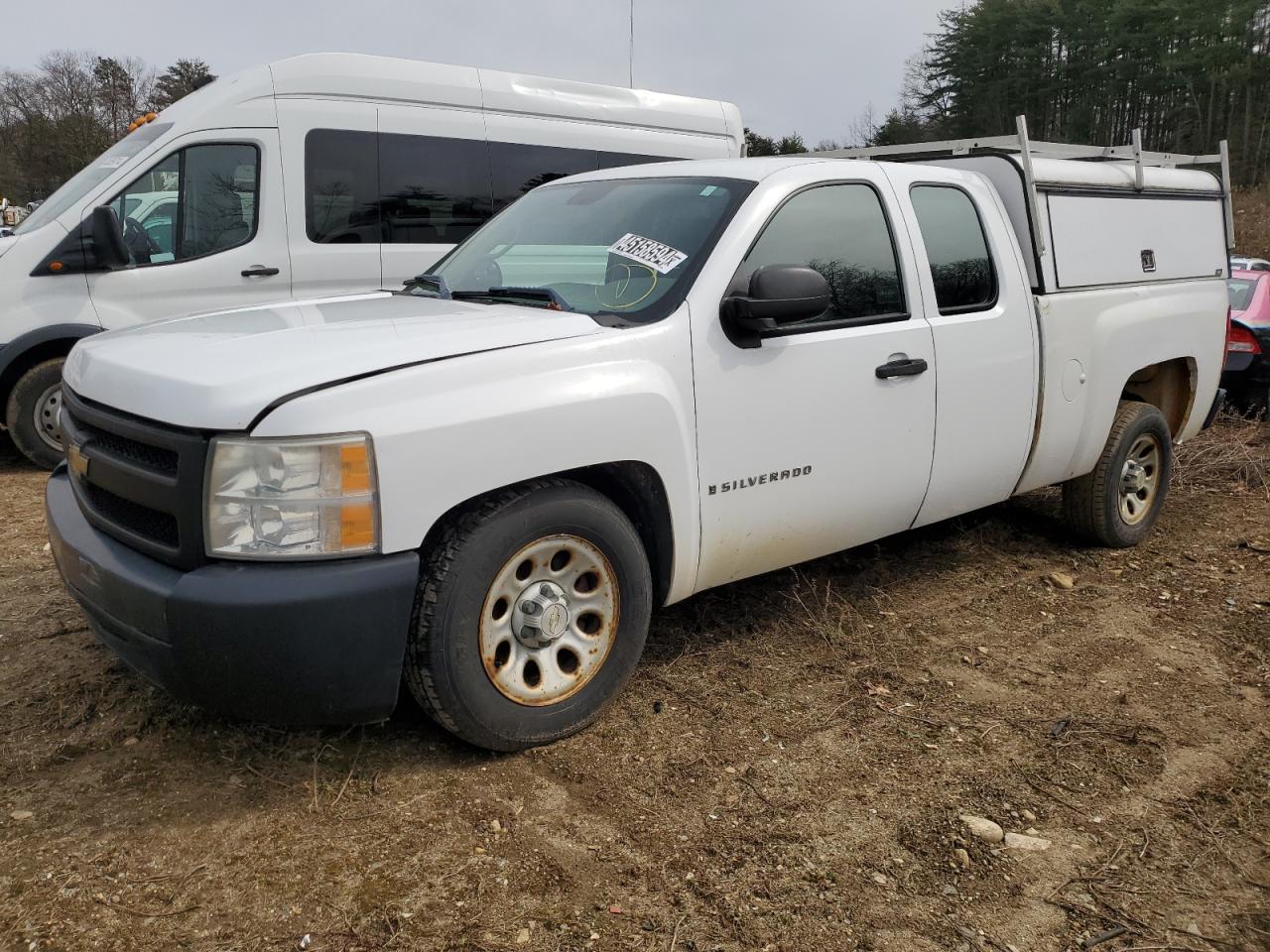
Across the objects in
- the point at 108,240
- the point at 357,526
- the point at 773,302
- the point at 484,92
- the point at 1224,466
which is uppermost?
the point at 484,92

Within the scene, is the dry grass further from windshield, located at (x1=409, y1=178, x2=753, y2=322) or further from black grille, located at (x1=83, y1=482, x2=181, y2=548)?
black grille, located at (x1=83, y1=482, x2=181, y2=548)

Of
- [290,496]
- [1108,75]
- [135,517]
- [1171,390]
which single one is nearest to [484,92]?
[1171,390]

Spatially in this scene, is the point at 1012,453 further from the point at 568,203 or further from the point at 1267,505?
the point at 1267,505

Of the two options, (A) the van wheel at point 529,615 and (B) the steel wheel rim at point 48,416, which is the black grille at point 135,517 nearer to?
(A) the van wheel at point 529,615

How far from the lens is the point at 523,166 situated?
811 centimetres

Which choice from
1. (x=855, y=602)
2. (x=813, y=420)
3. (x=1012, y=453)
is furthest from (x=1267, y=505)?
(x=813, y=420)

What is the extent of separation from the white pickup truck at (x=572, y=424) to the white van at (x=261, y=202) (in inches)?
133

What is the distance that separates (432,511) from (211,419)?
588 millimetres

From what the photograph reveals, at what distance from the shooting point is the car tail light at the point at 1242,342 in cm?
850

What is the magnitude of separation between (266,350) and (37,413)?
16.5 feet

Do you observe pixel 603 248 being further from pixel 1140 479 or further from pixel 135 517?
pixel 1140 479

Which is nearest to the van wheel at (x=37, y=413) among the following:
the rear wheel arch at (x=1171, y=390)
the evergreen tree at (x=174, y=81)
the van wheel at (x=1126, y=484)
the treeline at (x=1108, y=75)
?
the van wheel at (x=1126, y=484)

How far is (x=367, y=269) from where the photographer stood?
7523 mm

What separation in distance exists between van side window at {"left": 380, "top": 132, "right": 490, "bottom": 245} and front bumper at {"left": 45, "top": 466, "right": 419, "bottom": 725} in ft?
17.4
